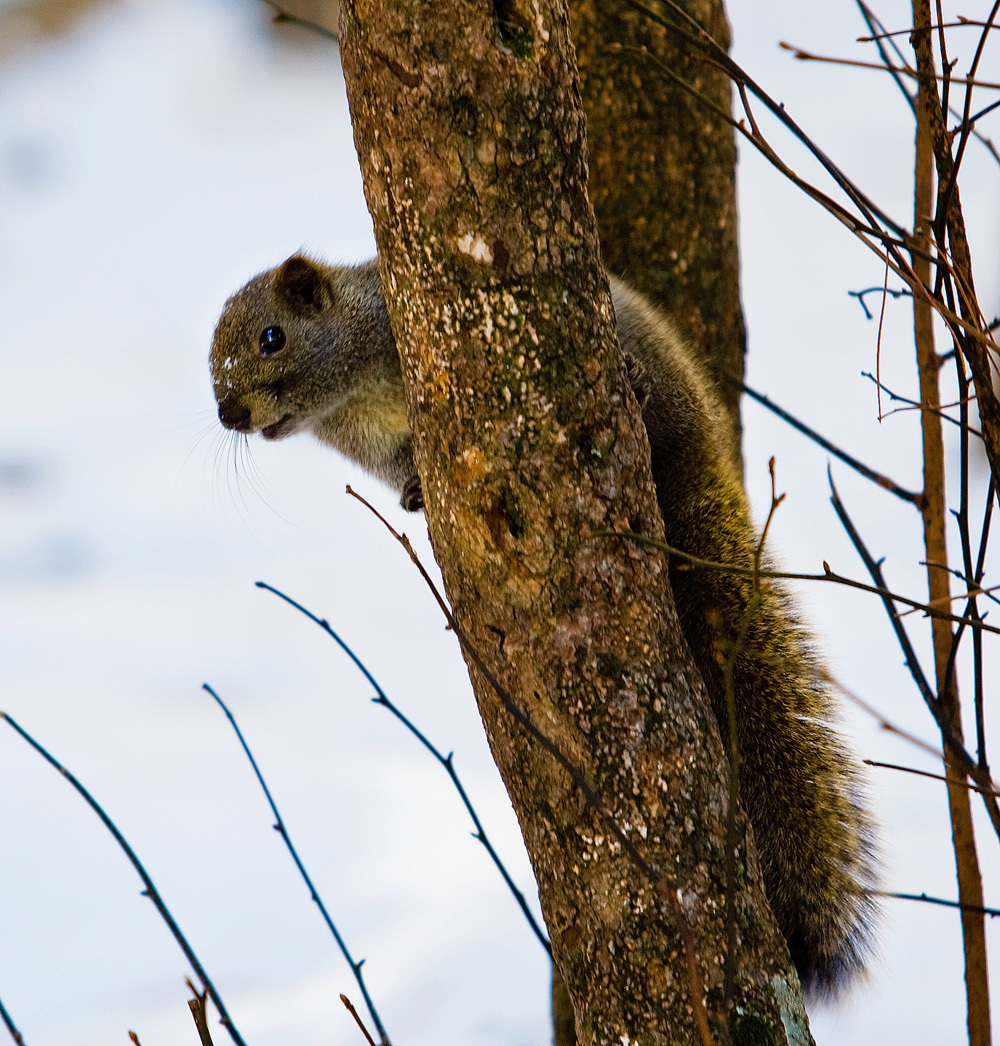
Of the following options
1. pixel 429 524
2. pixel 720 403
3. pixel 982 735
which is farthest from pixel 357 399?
pixel 982 735

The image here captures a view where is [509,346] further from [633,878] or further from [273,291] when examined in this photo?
[273,291]

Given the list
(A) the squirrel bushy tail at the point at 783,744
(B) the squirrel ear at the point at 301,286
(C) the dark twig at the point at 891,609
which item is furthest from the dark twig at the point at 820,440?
(B) the squirrel ear at the point at 301,286

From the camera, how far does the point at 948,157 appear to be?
0.87 metres

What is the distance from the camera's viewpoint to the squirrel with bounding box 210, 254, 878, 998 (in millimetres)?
1626

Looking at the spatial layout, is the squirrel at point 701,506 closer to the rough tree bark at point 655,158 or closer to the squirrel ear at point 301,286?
the squirrel ear at point 301,286

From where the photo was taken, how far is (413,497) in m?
2.02

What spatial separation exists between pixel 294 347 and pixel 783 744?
1135 millimetres

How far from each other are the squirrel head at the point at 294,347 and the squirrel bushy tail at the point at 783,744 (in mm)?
521

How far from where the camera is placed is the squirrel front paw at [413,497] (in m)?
2.02

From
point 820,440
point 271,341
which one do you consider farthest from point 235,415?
point 820,440

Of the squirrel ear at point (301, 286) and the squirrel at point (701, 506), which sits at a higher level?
the squirrel ear at point (301, 286)

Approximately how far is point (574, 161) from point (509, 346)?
23cm

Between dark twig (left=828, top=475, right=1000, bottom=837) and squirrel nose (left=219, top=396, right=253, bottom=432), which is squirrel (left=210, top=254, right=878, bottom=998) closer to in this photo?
squirrel nose (left=219, top=396, right=253, bottom=432)

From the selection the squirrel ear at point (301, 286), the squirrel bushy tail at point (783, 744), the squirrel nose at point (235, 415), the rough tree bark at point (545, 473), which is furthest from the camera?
the squirrel ear at point (301, 286)
